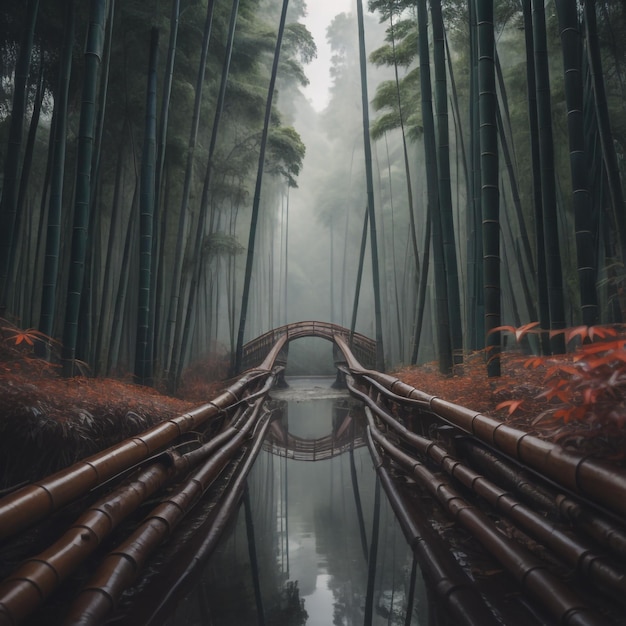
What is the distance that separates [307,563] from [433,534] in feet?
1.71

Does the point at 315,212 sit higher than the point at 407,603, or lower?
higher

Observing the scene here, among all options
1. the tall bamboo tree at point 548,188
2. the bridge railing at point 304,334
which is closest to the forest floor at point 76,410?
the tall bamboo tree at point 548,188

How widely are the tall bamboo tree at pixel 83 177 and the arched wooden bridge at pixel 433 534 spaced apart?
1313 mm

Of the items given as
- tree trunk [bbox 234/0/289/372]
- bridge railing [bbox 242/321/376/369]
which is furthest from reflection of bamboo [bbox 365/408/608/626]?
bridge railing [bbox 242/321/376/369]

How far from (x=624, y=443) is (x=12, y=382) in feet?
8.45

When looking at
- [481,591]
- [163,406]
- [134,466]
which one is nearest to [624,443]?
[481,591]

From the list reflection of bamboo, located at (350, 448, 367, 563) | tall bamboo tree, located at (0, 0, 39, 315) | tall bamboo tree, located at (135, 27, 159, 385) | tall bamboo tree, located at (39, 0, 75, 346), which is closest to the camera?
reflection of bamboo, located at (350, 448, 367, 563)

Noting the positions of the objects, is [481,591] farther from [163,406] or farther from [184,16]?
[184,16]

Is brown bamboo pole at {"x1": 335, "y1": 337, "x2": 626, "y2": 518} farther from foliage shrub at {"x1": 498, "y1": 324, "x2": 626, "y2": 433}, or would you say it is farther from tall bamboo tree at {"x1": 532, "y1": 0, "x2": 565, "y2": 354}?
tall bamboo tree at {"x1": 532, "y1": 0, "x2": 565, "y2": 354}

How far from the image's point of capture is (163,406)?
3.45 meters

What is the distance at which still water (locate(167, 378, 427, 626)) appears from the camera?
4.90 ft

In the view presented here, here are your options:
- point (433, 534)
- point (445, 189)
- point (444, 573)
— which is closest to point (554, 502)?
point (444, 573)

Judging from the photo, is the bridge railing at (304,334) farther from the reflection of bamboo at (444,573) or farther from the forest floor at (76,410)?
the reflection of bamboo at (444,573)

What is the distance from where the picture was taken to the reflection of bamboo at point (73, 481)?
1.29 metres
